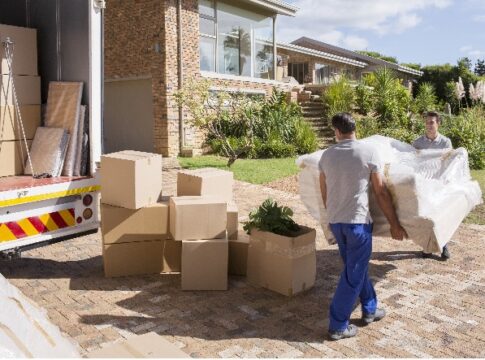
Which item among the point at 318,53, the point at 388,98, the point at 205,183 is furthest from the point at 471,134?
the point at 318,53

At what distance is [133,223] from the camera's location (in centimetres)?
526

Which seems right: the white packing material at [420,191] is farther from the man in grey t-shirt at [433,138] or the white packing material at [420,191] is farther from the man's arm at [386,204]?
the man in grey t-shirt at [433,138]

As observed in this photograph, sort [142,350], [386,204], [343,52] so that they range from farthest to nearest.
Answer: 1. [343,52]
2. [386,204]
3. [142,350]

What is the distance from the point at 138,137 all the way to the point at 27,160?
1034 cm

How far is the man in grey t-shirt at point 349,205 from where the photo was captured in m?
3.97

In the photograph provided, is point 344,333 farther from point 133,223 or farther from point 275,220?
point 133,223

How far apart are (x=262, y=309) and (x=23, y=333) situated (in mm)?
2996

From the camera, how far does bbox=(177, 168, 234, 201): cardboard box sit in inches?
218

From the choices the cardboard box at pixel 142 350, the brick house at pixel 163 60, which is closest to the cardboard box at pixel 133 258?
the cardboard box at pixel 142 350

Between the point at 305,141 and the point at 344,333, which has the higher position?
the point at 305,141

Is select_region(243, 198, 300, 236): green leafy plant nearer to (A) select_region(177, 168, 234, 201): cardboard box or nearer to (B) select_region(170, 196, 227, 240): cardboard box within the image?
(B) select_region(170, 196, 227, 240): cardboard box

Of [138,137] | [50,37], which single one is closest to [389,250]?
[50,37]

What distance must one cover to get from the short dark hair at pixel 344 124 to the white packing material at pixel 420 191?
2.40 ft

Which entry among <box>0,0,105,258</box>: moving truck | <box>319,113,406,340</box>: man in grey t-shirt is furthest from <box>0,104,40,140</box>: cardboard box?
<box>319,113,406,340</box>: man in grey t-shirt
